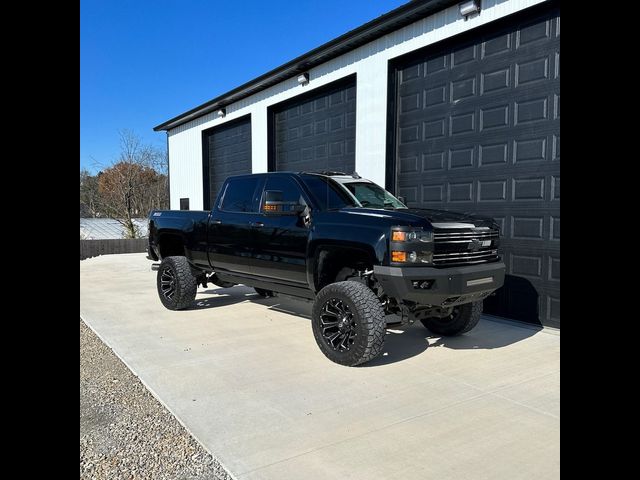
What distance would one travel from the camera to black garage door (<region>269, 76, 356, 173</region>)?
1020cm

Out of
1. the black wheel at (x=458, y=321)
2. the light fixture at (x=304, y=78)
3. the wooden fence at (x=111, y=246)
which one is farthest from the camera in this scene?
the wooden fence at (x=111, y=246)

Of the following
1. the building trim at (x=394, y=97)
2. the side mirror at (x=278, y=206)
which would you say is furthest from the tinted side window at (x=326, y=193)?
the building trim at (x=394, y=97)

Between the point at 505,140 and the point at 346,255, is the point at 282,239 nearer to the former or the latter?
the point at 346,255

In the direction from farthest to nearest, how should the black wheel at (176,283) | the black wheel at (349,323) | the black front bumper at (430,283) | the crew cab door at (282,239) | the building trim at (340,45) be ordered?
the building trim at (340,45) < the black wheel at (176,283) < the crew cab door at (282,239) < the black wheel at (349,323) < the black front bumper at (430,283)

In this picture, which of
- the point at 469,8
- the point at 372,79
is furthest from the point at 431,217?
the point at 372,79

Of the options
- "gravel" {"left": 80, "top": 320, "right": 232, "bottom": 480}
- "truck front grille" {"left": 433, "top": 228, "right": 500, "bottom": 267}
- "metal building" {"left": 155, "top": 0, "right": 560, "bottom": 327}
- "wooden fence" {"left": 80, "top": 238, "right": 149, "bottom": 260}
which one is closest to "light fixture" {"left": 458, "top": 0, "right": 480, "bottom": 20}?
"metal building" {"left": 155, "top": 0, "right": 560, "bottom": 327}

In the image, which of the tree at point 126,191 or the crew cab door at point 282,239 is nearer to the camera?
the crew cab door at point 282,239

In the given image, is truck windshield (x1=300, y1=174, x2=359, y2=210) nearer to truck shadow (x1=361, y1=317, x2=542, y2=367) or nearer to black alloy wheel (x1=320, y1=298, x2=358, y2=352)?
black alloy wheel (x1=320, y1=298, x2=358, y2=352)

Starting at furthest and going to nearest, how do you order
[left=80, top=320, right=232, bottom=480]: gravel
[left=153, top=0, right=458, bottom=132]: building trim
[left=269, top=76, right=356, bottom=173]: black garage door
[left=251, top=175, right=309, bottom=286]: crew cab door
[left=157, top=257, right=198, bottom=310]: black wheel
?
[left=269, top=76, right=356, bottom=173]: black garage door
[left=153, top=0, right=458, bottom=132]: building trim
[left=157, top=257, right=198, bottom=310]: black wheel
[left=251, top=175, right=309, bottom=286]: crew cab door
[left=80, top=320, right=232, bottom=480]: gravel

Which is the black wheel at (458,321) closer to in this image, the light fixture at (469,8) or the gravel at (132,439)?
the gravel at (132,439)

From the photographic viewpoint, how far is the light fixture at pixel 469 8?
7.11 metres

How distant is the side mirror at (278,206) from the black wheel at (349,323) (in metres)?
1.03

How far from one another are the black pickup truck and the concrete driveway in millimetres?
465
